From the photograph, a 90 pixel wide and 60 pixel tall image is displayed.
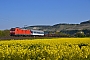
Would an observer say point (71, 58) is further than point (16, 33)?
No

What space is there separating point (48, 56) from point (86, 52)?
215 centimetres

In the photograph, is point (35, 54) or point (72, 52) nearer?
point (35, 54)

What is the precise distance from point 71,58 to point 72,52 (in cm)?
48

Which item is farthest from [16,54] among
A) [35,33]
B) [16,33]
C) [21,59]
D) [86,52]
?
[35,33]

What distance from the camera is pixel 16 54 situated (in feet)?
27.4

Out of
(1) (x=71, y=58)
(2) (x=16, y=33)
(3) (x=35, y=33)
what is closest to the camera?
(1) (x=71, y=58)

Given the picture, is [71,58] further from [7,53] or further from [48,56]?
[7,53]

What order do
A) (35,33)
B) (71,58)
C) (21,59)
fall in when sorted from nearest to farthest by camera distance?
1. (21,59)
2. (71,58)
3. (35,33)

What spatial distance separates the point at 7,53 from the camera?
8609 millimetres

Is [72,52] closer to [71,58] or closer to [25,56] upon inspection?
[71,58]

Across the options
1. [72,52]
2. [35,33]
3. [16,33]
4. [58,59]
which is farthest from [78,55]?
[35,33]

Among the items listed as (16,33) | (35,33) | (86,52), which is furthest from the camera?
(35,33)

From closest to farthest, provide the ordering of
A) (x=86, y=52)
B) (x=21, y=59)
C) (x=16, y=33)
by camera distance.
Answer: (x=21, y=59) < (x=86, y=52) < (x=16, y=33)

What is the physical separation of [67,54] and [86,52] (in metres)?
A: 1.22
